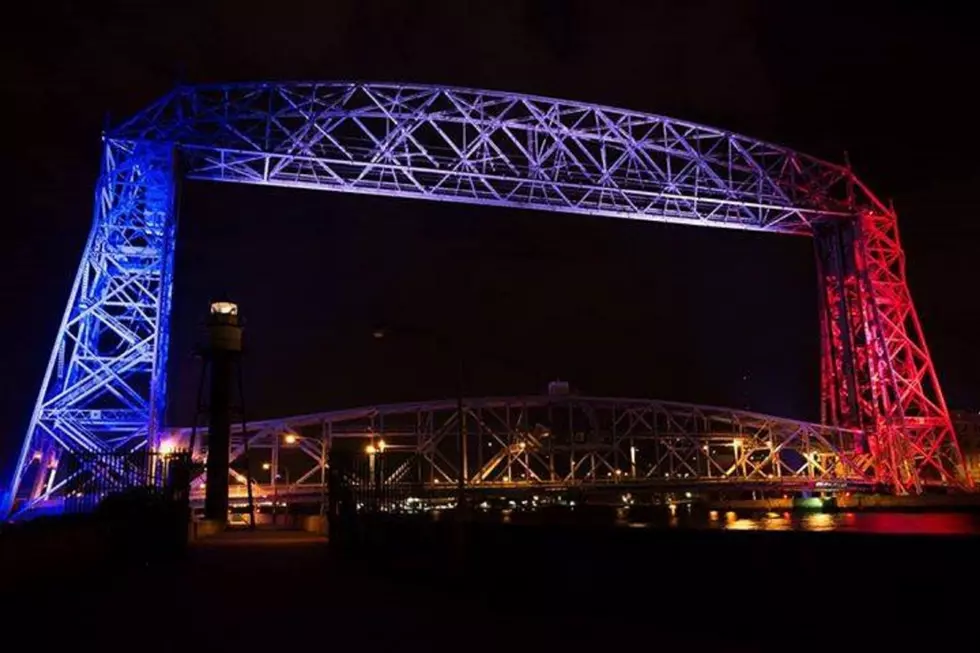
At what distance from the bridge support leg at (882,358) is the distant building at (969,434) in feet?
126

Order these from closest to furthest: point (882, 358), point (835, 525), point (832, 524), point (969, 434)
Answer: point (835, 525), point (832, 524), point (882, 358), point (969, 434)

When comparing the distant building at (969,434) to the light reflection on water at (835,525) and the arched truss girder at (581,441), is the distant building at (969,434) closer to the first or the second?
the arched truss girder at (581,441)

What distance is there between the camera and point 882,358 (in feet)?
150

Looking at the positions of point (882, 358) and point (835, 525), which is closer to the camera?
point (835, 525)

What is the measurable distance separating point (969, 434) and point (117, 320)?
87679mm

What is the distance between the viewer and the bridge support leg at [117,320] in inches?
1307

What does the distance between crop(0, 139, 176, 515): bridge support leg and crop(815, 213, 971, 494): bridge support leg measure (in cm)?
3419

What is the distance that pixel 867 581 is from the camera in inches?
228

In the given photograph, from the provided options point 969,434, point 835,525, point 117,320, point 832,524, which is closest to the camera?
point 835,525

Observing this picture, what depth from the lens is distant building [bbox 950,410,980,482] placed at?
83.3 meters

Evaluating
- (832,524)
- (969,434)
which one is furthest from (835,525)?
(969,434)

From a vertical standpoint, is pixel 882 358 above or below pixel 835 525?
above

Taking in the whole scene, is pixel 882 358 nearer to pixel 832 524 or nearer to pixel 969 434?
pixel 832 524

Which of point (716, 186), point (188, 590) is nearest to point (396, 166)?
point (716, 186)
